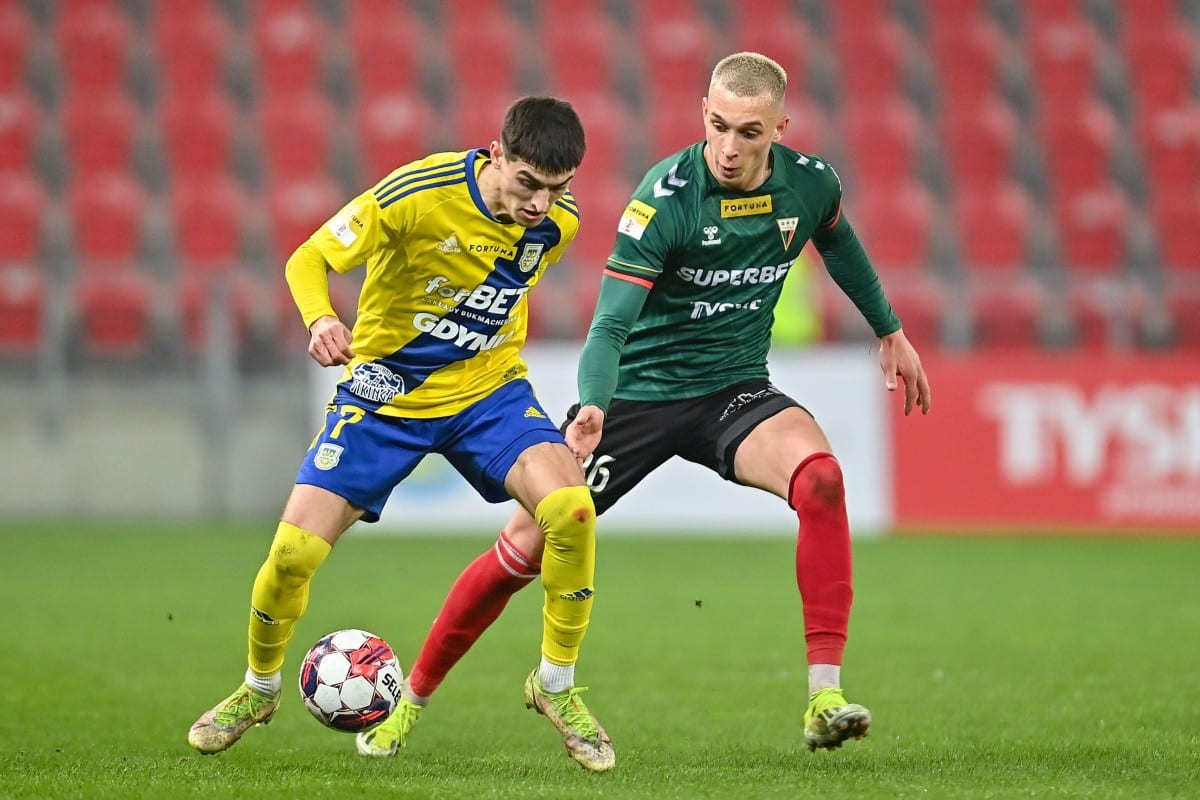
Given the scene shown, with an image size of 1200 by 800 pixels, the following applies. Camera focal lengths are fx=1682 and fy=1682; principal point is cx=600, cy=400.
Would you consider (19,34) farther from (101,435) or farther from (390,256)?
(390,256)

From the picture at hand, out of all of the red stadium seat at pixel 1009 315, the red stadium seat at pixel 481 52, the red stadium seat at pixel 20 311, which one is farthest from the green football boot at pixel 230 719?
the red stadium seat at pixel 481 52

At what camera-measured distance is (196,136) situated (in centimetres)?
1653

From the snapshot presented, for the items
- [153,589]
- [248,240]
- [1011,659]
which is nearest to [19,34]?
[248,240]

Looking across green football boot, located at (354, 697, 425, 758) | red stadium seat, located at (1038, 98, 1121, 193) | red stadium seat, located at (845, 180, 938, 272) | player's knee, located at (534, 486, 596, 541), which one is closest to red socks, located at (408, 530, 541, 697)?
green football boot, located at (354, 697, 425, 758)

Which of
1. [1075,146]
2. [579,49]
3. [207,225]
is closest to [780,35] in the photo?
[579,49]

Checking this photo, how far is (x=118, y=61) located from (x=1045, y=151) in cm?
978

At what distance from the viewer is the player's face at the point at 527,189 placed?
16.3ft

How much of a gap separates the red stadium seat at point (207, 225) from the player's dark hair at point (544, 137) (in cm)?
1101

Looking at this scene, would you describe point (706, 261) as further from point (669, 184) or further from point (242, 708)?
point (242, 708)

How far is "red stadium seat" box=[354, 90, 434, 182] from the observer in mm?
16781

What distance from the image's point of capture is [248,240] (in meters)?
15.9

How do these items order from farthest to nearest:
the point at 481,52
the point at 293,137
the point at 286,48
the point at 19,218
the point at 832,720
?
the point at 481,52 → the point at 286,48 → the point at 293,137 → the point at 19,218 → the point at 832,720

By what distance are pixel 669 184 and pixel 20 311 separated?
959 cm

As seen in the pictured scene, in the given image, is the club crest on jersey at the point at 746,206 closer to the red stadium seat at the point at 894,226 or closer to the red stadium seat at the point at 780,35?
the red stadium seat at the point at 894,226
